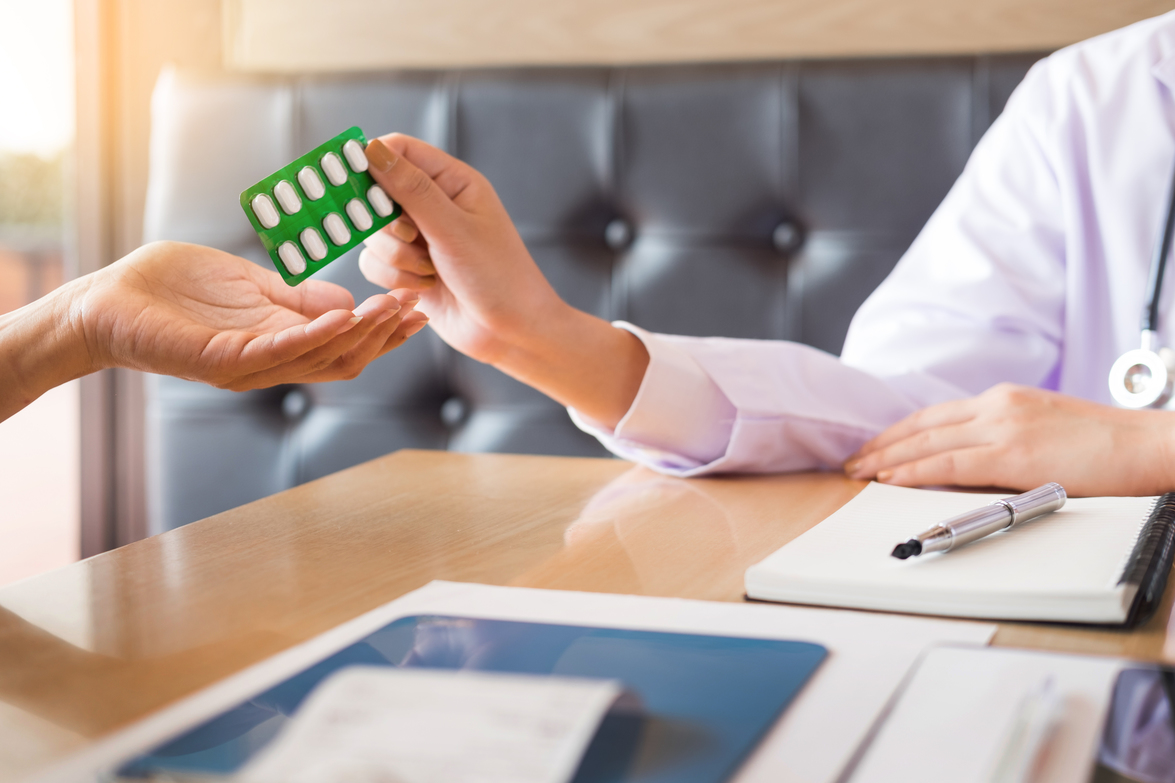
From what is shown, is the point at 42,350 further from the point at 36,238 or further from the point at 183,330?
the point at 36,238

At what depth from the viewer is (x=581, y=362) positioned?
0.65 metres

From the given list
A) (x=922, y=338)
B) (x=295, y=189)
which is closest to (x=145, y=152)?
(x=295, y=189)

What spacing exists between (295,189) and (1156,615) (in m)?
0.41

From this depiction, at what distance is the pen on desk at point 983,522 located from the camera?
375mm

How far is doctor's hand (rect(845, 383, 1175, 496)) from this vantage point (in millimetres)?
519

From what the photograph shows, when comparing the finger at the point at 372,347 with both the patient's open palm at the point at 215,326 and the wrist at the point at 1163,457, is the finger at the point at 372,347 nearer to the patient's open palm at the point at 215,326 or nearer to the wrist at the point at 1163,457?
the patient's open palm at the point at 215,326

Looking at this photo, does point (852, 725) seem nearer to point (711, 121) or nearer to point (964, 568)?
point (964, 568)

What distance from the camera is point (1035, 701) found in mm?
243

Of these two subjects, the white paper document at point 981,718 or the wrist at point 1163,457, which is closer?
the white paper document at point 981,718

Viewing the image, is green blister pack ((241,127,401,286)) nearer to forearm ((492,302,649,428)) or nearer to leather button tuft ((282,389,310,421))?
forearm ((492,302,649,428))

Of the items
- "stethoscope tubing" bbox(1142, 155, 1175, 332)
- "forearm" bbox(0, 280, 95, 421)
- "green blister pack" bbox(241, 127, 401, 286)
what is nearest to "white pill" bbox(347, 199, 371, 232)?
"green blister pack" bbox(241, 127, 401, 286)

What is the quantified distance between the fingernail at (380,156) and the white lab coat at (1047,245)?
40 centimetres

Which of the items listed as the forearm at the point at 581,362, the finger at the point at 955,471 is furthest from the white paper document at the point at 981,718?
the forearm at the point at 581,362

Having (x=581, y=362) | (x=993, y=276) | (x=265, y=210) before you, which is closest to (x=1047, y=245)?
(x=993, y=276)
